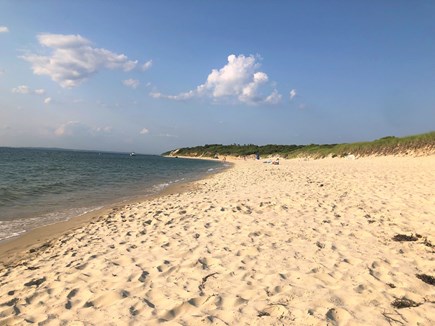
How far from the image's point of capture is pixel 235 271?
529cm

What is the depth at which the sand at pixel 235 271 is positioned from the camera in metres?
4.02

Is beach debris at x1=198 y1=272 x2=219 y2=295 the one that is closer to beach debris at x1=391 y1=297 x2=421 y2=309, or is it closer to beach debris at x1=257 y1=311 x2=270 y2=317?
beach debris at x1=257 y1=311 x2=270 y2=317

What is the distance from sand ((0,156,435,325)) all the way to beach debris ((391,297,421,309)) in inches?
0.6

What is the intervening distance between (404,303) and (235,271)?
2.58 meters

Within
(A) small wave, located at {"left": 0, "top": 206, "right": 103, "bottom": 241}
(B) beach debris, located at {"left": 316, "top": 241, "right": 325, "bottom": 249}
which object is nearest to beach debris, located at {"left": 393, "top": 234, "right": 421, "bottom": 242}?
(B) beach debris, located at {"left": 316, "top": 241, "right": 325, "bottom": 249}

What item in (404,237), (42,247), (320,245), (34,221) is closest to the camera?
(320,245)

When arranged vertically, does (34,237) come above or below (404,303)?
below

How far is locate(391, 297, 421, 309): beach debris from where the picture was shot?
163 inches

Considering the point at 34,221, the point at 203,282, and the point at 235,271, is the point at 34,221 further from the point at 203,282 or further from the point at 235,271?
the point at 235,271

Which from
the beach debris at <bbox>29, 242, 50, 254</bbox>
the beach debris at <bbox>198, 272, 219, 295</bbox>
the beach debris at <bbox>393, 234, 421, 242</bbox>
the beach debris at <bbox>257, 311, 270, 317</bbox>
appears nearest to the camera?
the beach debris at <bbox>257, 311, 270, 317</bbox>

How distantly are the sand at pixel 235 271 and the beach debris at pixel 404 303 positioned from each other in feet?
0.05

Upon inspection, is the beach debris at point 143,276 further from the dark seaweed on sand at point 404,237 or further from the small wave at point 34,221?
the small wave at point 34,221

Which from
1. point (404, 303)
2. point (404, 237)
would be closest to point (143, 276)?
point (404, 303)

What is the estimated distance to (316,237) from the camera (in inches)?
276
